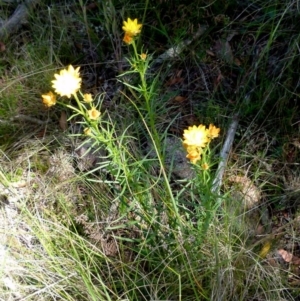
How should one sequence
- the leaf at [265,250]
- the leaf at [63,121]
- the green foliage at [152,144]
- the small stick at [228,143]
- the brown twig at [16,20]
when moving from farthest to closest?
the brown twig at [16,20] → the leaf at [63,121] → the small stick at [228,143] → the leaf at [265,250] → the green foliage at [152,144]

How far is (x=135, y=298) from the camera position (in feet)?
7.10

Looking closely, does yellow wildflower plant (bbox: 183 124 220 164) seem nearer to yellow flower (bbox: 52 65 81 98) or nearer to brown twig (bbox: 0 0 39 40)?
yellow flower (bbox: 52 65 81 98)

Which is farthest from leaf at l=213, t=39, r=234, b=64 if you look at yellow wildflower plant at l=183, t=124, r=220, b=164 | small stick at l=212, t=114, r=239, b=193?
yellow wildflower plant at l=183, t=124, r=220, b=164

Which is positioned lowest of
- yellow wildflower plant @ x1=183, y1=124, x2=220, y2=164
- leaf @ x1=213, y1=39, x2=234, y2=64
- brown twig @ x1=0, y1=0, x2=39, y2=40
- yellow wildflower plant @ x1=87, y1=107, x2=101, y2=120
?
yellow wildflower plant @ x1=183, y1=124, x2=220, y2=164

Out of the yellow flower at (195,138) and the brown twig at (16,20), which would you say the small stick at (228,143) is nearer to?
the yellow flower at (195,138)

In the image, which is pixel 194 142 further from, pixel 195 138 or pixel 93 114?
pixel 93 114

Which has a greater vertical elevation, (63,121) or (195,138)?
(63,121)

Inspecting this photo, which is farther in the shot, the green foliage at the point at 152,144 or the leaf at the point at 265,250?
the leaf at the point at 265,250

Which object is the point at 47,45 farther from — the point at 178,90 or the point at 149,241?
the point at 149,241

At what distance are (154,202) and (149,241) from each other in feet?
0.53

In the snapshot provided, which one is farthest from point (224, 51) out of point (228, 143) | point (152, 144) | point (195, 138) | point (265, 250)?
point (195, 138)

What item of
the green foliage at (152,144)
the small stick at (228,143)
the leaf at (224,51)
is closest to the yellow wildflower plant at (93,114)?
the green foliage at (152,144)

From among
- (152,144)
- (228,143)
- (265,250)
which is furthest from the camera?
(228,143)

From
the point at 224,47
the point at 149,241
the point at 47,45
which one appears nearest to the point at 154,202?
the point at 149,241
